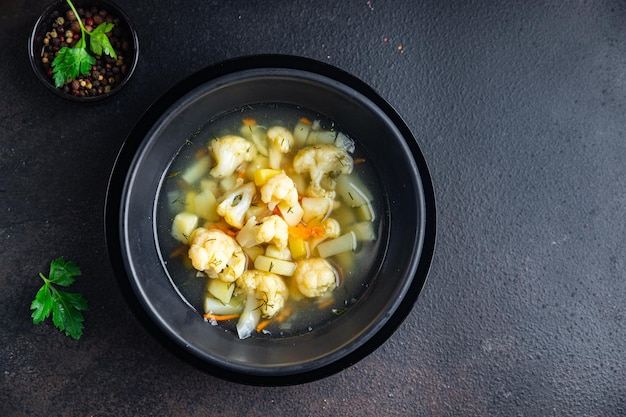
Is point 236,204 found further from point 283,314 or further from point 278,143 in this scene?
point 283,314

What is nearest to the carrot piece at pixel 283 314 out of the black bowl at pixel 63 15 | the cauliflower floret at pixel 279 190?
the cauliflower floret at pixel 279 190

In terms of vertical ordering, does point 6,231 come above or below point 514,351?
below

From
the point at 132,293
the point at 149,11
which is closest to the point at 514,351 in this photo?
the point at 132,293

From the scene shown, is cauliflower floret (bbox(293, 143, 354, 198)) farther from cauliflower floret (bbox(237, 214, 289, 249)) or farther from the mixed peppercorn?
the mixed peppercorn

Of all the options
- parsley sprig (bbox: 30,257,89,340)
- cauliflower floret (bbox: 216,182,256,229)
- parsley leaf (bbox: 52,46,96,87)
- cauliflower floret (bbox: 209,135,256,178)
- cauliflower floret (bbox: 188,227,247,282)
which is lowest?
parsley sprig (bbox: 30,257,89,340)

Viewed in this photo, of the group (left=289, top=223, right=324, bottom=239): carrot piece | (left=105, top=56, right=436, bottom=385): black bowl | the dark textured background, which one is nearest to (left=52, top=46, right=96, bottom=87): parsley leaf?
the dark textured background

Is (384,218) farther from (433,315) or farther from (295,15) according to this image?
(295,15)
